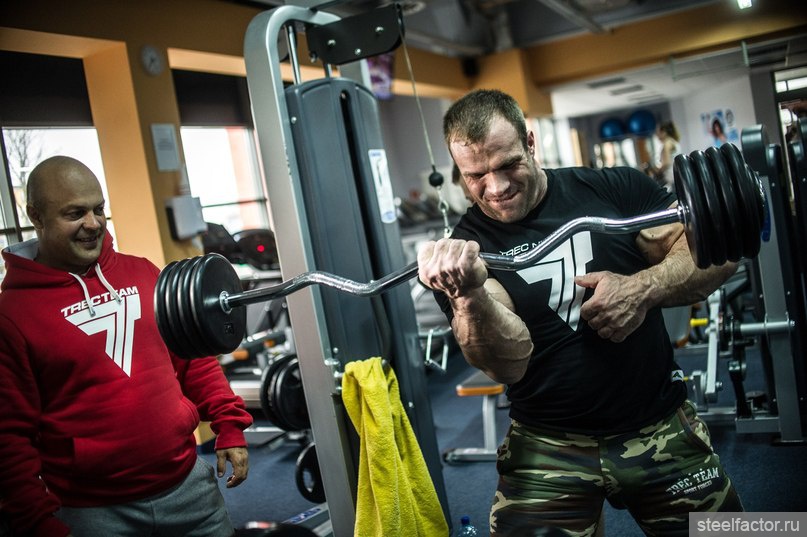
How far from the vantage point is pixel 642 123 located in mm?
17109

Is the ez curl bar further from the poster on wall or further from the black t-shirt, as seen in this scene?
the poster on wall

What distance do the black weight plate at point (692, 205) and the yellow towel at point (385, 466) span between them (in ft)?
4.25

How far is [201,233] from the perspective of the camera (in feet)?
12.4

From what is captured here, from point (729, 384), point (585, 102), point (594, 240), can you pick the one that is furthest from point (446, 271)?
point (585, 102)

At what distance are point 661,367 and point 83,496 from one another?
4.39ft

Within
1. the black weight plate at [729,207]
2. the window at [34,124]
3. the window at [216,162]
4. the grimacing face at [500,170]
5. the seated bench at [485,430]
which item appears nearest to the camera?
the black weight plate at [729,207]

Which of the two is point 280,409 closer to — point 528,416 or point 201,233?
point 201,233

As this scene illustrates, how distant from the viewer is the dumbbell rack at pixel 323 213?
2.44m

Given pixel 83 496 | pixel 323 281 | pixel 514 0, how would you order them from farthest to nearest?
pixel 514 0 < pixel 83 496 < pixel 323 281

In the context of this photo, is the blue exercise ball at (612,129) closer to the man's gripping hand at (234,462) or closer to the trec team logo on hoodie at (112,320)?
the man's gripping hand at (234,462)

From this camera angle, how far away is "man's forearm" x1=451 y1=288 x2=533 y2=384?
136 cm

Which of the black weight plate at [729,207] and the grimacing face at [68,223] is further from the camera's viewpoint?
the grimacing face at [68,223]

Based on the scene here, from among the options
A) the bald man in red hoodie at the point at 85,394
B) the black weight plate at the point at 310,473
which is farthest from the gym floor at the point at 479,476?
the bald man in red hoodie at the point at 85,394

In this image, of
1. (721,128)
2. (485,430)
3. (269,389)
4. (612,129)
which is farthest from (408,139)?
(269,389)
